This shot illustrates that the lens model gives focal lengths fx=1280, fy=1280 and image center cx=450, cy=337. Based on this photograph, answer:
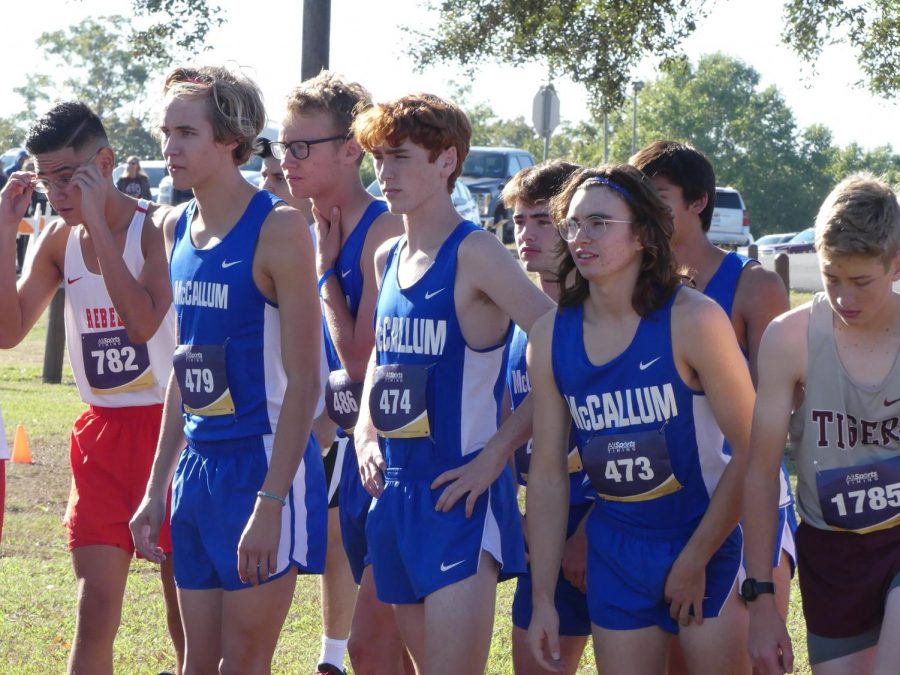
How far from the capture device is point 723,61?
10156 cm

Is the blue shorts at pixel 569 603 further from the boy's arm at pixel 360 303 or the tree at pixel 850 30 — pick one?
the tree at pixel 850 30

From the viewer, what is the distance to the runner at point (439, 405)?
3582 mm

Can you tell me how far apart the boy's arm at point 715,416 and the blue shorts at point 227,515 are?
109 centimetres

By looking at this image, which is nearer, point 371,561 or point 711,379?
point 711,379

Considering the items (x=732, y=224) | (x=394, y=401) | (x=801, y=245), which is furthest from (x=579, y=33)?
(x=801, y=245)

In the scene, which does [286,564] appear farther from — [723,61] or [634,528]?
[723,61]

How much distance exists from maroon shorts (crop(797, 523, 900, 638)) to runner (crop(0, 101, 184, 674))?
7.42 feet

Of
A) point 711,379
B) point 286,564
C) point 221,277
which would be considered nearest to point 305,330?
point 221,277

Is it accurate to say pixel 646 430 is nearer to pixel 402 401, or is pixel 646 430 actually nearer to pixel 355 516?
pixel 402 401

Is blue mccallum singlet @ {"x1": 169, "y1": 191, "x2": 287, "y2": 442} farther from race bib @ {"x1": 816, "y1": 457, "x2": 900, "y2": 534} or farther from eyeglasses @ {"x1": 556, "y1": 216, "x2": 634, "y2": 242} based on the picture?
race bib @ {"x1": 816, "y1": 457, "x2": 900, "y2": 534}

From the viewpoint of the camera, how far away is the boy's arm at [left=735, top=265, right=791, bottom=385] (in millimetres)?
4109

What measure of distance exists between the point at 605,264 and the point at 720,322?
1.13 ft

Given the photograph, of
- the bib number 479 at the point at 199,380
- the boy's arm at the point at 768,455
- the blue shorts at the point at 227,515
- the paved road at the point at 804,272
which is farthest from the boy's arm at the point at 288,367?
the paved road at the point at 804,272

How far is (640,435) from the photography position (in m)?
3.40
